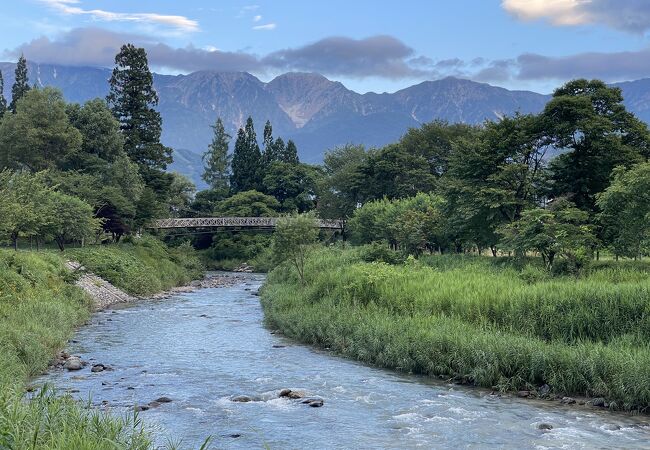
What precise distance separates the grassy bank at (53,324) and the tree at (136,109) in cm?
1476

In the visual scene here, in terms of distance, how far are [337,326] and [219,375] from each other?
725 centimetres

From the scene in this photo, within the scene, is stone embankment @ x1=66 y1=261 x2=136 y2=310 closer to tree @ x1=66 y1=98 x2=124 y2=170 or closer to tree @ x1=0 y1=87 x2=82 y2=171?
tree @ x1=0 y1=87 x2=82 y2=171

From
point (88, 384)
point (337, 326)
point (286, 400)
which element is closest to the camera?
point (286, 400)

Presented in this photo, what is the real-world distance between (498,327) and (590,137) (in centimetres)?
2587

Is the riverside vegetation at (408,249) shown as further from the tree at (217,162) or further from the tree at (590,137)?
the tree at (217,162)

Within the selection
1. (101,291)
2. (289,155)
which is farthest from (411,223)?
(289,155)

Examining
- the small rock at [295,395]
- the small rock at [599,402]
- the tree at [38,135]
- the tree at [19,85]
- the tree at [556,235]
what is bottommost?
the small rock at [295,395]

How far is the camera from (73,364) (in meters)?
24.0

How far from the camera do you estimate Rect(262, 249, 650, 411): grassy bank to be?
64.5ft

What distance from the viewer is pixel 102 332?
3319cm

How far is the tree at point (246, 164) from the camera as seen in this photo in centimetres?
12069

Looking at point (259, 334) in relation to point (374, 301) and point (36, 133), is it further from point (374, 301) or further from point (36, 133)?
point (36, 133)

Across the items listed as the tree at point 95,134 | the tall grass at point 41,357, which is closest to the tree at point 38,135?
the tree at point 95,134

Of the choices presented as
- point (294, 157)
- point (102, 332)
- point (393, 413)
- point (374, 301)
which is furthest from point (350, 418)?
point (294, 157)
